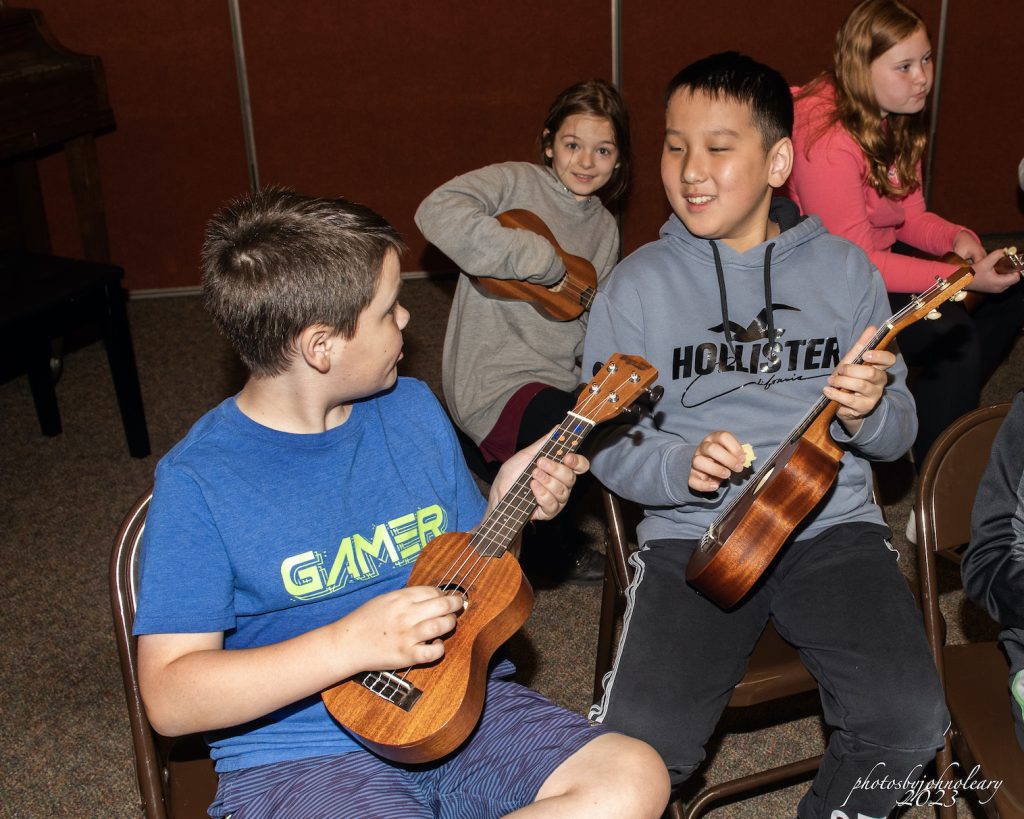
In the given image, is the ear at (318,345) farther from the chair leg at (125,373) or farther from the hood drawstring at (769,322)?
the chair leg at (125,373)

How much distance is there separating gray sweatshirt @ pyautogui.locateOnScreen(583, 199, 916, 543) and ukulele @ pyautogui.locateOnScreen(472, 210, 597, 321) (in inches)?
25.5

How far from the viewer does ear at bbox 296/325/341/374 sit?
1.44 m

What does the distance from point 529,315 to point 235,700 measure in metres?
1.44

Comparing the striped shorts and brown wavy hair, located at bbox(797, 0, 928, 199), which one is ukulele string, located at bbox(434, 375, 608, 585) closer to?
the striped shorts

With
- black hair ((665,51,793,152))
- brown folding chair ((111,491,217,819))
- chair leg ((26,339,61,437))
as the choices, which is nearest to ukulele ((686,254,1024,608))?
black hair ((665,51,793,152))

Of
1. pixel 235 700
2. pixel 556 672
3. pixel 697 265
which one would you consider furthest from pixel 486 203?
pixel 235 700

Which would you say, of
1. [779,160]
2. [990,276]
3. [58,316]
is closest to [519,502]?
[779,160]

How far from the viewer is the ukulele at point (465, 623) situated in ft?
4.42

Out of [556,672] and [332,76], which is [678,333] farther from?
[332,76]

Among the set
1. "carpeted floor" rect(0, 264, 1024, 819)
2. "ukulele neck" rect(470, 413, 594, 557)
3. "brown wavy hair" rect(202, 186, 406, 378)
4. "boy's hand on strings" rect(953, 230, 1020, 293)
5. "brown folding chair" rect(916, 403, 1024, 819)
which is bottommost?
"carpeted floor" rect(0, 264, 1024, 819)

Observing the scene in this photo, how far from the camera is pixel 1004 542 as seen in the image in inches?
63.1

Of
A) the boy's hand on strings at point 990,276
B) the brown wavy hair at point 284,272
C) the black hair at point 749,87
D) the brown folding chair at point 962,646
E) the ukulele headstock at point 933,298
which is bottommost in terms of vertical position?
the brown folding chair at point 962,646

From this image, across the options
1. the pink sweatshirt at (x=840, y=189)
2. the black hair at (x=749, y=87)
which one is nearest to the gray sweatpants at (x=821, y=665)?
the black hair at (x=749, y=87)

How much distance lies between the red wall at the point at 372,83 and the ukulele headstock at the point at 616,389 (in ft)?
11.1
